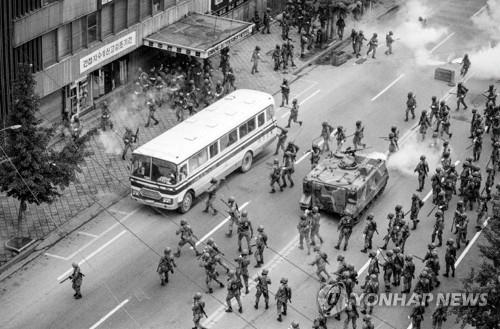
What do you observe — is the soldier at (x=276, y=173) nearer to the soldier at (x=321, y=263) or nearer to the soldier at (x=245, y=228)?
the soldier at (x=245, y=228)

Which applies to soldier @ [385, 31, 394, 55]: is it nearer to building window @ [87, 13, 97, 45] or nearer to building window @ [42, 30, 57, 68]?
building window @ [87, 13, 97, 45]

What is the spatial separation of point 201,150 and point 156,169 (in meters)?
2.19

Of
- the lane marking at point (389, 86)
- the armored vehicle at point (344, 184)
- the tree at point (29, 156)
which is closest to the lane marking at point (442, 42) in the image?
the lane marking at point (389, 86)

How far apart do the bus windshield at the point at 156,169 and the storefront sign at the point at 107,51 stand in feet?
29.1

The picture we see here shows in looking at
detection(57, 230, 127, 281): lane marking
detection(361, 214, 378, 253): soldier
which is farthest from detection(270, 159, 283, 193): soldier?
detection(57, 230, 127, 281): lane marking

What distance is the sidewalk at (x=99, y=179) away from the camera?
141 ft

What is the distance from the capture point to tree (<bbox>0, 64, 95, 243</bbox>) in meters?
39.3

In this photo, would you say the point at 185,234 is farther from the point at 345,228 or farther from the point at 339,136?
the point at 339,136

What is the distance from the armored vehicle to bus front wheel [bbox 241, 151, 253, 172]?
417cm

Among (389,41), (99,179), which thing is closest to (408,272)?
(99,179)

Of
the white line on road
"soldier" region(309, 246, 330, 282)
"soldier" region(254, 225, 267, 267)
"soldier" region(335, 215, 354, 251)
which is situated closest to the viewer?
the white line on road

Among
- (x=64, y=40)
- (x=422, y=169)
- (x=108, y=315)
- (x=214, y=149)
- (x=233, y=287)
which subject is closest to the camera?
(x=233, y=287)

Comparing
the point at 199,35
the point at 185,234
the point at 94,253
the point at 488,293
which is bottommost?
the point at 94,253

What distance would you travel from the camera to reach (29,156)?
3959 centimetres
